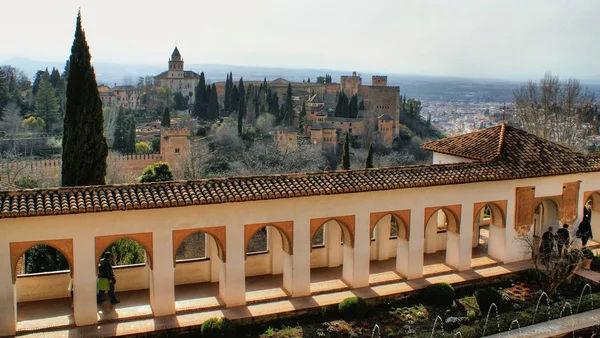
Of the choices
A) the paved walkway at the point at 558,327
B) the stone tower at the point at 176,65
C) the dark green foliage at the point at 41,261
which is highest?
the stone tower at the point at 176,65

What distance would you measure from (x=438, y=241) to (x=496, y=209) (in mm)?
1985

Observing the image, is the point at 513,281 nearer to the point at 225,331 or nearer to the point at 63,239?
the point at 225,331

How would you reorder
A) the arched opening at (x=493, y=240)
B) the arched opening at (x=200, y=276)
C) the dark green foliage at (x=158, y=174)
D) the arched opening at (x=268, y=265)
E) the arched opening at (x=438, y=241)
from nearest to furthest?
1. the arched opening at (x=200, y=276)
2. the arched opening at (x=268, y=265)
3. the arched opening at (x=438, y=241)
4. the arched opening at (x=493, y=240)
5. the dark green foliage at (x=158, y=174)

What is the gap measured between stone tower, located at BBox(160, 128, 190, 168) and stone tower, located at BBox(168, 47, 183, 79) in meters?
42.7

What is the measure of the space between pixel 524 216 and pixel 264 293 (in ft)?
23.0

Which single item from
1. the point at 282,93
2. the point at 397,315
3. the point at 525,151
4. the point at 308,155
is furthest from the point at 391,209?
the point at 282,93

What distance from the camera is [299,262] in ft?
41.6

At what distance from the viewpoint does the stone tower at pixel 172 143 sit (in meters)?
52.0

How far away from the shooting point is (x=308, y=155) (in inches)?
1908

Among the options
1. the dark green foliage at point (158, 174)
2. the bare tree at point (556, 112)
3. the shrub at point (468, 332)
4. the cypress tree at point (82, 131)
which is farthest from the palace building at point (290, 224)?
the bare tree at point (556, 112)

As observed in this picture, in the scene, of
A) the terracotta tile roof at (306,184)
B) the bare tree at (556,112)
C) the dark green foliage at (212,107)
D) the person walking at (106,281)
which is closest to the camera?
the terracotta tile roof at (306,184)

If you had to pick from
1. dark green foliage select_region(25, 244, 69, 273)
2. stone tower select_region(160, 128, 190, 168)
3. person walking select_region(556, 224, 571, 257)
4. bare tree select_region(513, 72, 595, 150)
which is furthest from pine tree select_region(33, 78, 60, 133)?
person walking select_region(556, 224, 571, 257)

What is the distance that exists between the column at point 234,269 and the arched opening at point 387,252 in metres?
3.15

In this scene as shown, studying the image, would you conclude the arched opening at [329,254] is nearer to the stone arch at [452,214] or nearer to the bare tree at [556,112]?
the stone arch at [452,214]
